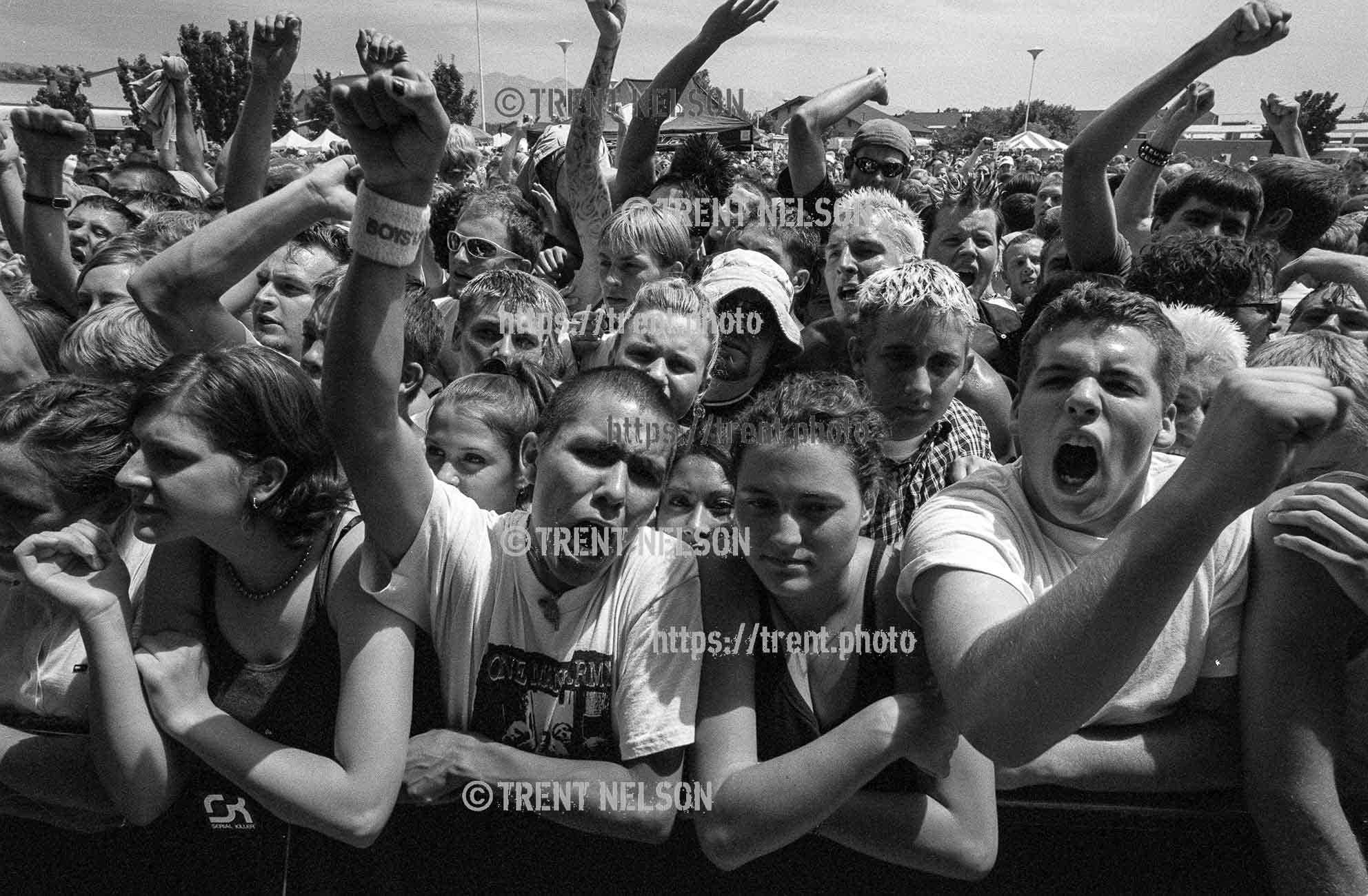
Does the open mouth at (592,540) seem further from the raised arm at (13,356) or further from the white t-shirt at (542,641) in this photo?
the raised arm at (13,356)

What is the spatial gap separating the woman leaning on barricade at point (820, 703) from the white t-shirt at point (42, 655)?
126 centimetres

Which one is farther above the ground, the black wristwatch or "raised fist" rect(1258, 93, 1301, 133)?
"raised fist" rect(1258, 93, 1301, 133)

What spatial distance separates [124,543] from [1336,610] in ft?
8.08

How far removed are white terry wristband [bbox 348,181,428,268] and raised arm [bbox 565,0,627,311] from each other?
2323mm

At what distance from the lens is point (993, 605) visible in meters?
1.56

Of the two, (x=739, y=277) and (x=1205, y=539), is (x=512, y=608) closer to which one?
(x=1205, y=539)

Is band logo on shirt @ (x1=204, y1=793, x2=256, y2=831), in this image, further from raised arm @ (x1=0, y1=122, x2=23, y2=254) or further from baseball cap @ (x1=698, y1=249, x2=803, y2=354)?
raised arm @ (x1=0, y1=122, x2=23, y2=254)

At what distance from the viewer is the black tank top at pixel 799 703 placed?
1.82 m

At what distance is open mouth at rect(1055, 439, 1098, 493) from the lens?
1.82m

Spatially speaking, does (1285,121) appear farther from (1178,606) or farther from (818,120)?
(1178,606)

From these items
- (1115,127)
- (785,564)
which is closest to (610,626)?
(785,564)

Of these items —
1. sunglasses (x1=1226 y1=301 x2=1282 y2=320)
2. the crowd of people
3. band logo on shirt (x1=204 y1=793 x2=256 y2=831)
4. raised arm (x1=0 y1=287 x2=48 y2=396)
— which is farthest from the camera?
sunglasses (x1=1226 y1=301 x2=1282 y2=320)

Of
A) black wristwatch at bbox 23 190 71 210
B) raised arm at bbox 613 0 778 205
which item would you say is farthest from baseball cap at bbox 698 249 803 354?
black wristwatch at bbox 23 190 71 210

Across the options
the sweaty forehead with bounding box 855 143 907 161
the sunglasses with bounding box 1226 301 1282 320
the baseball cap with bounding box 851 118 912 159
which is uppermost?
the baseball cap with bounding box 851 118 912 159
